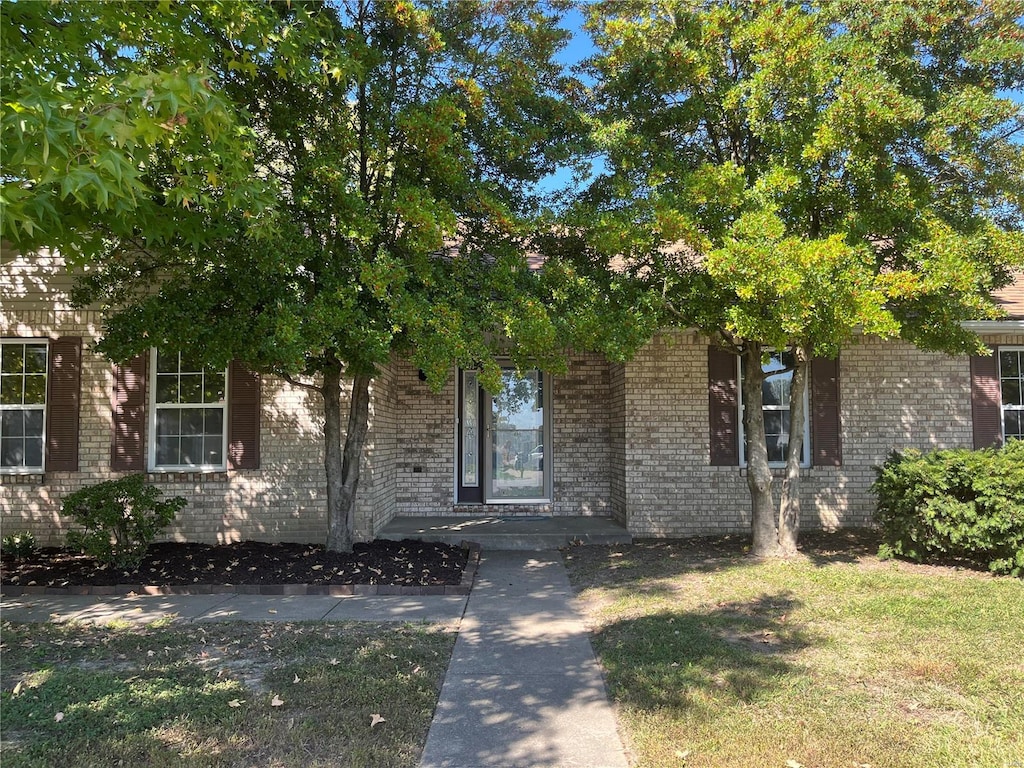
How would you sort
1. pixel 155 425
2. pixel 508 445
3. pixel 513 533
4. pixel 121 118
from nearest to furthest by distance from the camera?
pixel 121 118 → pixel 155 425 → pixel 513 533 → pixel 508 445

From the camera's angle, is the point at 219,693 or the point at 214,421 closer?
the point at 219,693

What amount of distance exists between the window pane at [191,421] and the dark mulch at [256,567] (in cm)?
152

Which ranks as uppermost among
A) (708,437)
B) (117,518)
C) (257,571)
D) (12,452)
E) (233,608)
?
(708,437)

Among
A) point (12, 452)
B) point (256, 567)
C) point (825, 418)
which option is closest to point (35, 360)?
point (12, 452)

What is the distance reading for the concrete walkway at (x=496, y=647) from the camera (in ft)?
11.3

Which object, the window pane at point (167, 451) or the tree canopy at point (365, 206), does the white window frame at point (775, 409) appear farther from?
the window pane at point (167, 451)

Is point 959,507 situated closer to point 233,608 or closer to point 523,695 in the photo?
point 523,695

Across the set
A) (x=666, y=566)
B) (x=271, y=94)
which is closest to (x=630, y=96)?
(x=271, y=94)

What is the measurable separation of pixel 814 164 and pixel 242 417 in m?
7.48

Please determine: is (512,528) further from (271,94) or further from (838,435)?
(271,94)

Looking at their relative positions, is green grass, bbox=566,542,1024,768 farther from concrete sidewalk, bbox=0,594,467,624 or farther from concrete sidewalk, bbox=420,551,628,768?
concrete sidewalk, bbox=0,594,467,624

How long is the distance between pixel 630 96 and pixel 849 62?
2207mm

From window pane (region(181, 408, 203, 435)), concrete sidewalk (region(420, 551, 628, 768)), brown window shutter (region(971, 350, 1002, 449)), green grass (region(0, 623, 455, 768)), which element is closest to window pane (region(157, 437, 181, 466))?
window pane (region(181, 408, 203, 435))

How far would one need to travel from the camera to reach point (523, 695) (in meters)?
4.11
